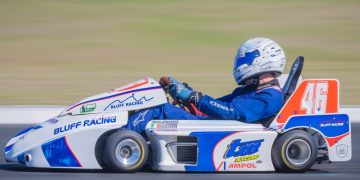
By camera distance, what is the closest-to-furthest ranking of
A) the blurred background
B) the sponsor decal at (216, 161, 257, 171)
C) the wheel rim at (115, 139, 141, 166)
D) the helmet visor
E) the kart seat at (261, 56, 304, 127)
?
1. the wheel rim at (115, 139, 141, 166)
2. the sponsor decal at (216, 161, 257, 171)
3. the helmet visor
4. the kart seat at (261, 56, 304, 127)
5. the blurred background

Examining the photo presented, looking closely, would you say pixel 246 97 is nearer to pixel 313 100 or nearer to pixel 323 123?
pixel 313 100

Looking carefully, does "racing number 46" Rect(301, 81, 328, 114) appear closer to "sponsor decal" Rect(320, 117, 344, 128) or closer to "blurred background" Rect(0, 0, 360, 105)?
"sponsor decal" Rect(320, 117, 344, 128)

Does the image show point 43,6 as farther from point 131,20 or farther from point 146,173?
point 146,173

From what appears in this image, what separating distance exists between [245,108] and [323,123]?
685 mm

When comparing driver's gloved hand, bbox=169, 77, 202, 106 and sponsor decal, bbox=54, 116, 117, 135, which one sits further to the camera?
driver's gloved hand, bbox=169, 77, 202, 106

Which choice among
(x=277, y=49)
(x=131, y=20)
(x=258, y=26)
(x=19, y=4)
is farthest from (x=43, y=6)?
(x=277, y=49)

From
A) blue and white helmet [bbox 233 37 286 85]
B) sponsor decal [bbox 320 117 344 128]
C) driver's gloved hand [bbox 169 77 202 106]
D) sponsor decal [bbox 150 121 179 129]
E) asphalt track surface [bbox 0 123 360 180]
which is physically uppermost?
blue and white helmet [bbox 233 37 286 85]

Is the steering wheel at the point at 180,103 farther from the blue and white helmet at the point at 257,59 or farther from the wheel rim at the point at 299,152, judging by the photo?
the wheel rim at the point at 299,152

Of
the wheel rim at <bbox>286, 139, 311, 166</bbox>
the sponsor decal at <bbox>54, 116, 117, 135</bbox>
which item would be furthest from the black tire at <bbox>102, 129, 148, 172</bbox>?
the wheel rim at <bbox>286, 139, 311, 166</bbox>

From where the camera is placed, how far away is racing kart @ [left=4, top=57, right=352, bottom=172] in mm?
6375

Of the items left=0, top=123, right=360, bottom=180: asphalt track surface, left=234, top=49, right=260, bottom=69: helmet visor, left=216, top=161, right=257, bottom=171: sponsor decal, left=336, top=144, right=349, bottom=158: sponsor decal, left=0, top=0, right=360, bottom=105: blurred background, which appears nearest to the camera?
left=0, top=123, right=360, bottom=180: asphalt track surface

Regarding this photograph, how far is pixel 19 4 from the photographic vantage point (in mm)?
26578

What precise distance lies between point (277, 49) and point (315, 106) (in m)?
0.62

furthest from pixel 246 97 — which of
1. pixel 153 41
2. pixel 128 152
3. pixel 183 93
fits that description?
pixel 153 41
